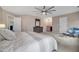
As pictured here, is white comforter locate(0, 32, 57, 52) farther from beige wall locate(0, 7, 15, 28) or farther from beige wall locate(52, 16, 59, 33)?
beige wall locate(0, 7, 15, 28)

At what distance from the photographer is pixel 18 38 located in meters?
1.72

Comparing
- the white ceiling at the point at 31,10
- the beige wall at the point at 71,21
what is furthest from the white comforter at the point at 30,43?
the white ceiling at the point at 31,10

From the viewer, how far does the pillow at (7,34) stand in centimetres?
165

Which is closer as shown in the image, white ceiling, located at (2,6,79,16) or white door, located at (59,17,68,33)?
white ceiling, located at (2,6,79,16)

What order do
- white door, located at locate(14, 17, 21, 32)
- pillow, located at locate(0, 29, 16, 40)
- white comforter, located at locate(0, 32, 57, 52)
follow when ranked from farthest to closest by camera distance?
white door, located at locate(14, 17, 21, 32) → pillow, located at locate(0, 29, 16, 40) → white comforter, located at locate(0, 32, 57, 52)

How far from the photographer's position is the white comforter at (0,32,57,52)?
1.44m

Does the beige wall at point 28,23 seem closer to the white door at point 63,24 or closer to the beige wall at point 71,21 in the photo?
the beige wall at point 71,21

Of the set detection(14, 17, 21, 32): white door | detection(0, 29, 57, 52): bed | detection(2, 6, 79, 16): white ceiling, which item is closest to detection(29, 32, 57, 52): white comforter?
detection(0, 29, 57, 52): bed

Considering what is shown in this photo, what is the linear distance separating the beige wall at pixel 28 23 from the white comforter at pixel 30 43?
103 millimetres

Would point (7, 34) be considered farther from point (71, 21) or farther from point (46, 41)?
point (71, 21)

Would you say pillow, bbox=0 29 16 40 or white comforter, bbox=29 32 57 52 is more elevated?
pillow, bbox=0 29 16 40

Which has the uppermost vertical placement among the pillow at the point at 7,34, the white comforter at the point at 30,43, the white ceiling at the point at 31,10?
the white ceiling at the point at 31,10
